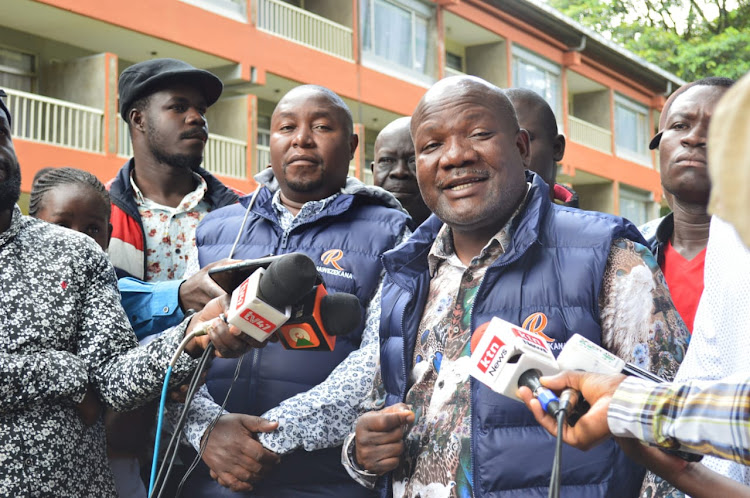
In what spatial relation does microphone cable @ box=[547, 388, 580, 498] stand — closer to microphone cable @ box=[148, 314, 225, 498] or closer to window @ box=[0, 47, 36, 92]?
microphone cable @ box=[148, 314, 225, 498]

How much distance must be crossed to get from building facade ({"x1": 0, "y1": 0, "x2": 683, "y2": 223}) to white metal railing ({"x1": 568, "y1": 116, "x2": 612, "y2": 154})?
52 millimetres

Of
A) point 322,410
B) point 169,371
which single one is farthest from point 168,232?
point 169,371

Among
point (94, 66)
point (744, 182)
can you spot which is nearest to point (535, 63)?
point (94, 66)

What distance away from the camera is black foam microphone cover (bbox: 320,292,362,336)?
231cm

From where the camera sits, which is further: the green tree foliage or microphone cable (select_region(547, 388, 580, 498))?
the green tree foliage

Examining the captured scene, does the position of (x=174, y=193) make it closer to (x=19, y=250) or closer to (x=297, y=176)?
(x=297, y=176)

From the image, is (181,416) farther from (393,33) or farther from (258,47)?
(393,33)

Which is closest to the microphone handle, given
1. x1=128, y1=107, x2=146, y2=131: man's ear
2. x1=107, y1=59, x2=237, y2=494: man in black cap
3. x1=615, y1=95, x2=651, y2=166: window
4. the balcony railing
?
x1=107, y1=59, x2=237, y2=494: man in black cap

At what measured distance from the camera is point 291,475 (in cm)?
294

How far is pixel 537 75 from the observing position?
67.8 ft

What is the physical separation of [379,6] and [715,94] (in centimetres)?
1420

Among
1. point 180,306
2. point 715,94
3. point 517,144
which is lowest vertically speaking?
point 180,306

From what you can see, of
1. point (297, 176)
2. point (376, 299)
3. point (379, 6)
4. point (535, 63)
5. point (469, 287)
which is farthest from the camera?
point (535, 63)

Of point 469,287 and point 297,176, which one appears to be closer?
point 469,287
